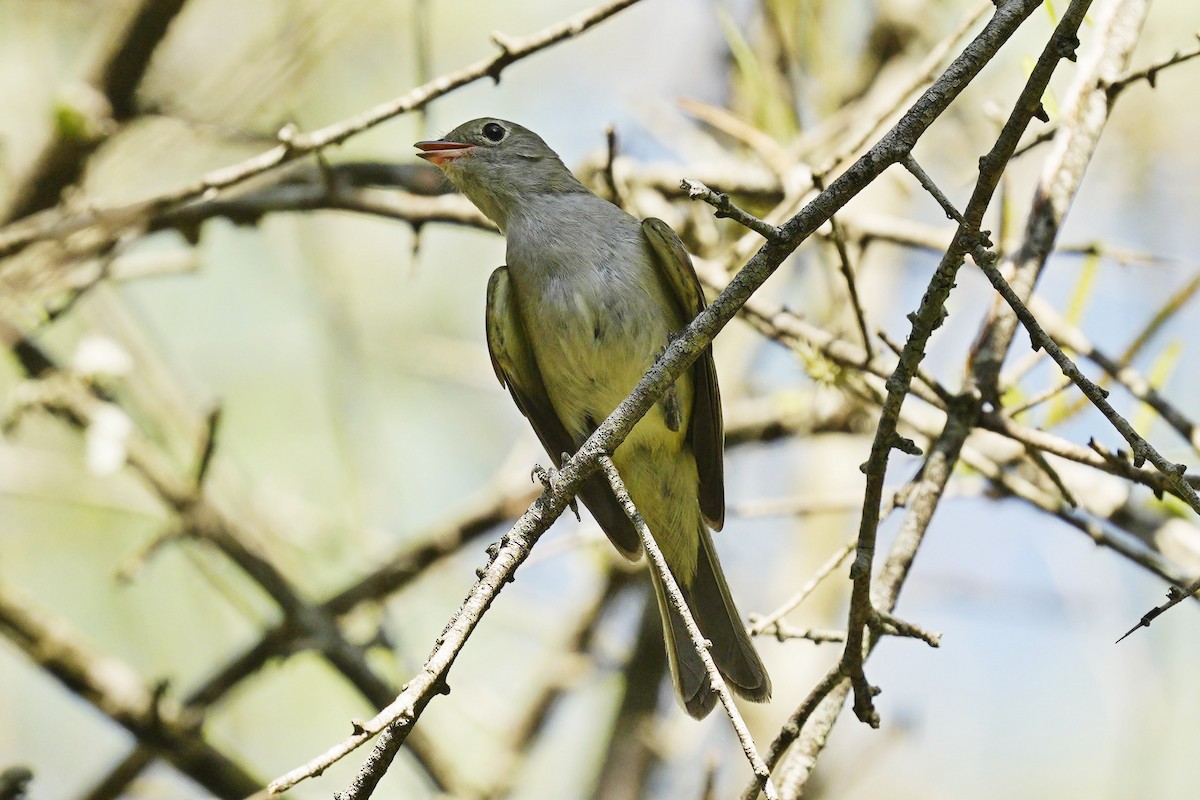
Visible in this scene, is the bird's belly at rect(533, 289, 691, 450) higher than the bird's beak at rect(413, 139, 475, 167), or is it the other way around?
the bird's beak at rect(413, 139, 475, 167)

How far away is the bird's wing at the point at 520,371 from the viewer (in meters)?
4.16

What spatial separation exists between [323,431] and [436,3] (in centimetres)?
282

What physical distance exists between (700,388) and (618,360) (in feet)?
1.17

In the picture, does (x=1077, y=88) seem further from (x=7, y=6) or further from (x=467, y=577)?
(x=7, y=6)

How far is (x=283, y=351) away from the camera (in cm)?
734

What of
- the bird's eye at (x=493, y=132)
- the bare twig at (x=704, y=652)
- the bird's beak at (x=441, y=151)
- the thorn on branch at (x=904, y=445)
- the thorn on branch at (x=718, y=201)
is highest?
the bird's eye at (x=493, y=132)

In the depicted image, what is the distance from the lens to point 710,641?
3.40 metres

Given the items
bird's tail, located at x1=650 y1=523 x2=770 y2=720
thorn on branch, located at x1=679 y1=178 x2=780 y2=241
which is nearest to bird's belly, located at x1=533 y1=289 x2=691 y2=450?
bird's tail, located at x1=650 y1=523 x2=770 y2=720

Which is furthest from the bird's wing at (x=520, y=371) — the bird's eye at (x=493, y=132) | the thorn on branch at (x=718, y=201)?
the thorn on branch at (x=718, y=201)

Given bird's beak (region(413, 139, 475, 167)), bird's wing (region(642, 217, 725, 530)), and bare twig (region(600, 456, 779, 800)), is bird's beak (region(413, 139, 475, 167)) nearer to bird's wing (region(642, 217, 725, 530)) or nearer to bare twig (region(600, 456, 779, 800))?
bird's wing (region(642, 217, 725, 530))

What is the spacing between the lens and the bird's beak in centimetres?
432

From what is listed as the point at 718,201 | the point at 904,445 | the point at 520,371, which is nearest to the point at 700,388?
the point at 520,371

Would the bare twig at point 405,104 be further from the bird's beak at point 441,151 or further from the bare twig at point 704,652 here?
the bare twig at point 704,652

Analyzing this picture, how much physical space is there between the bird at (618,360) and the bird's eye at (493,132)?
31 cm
